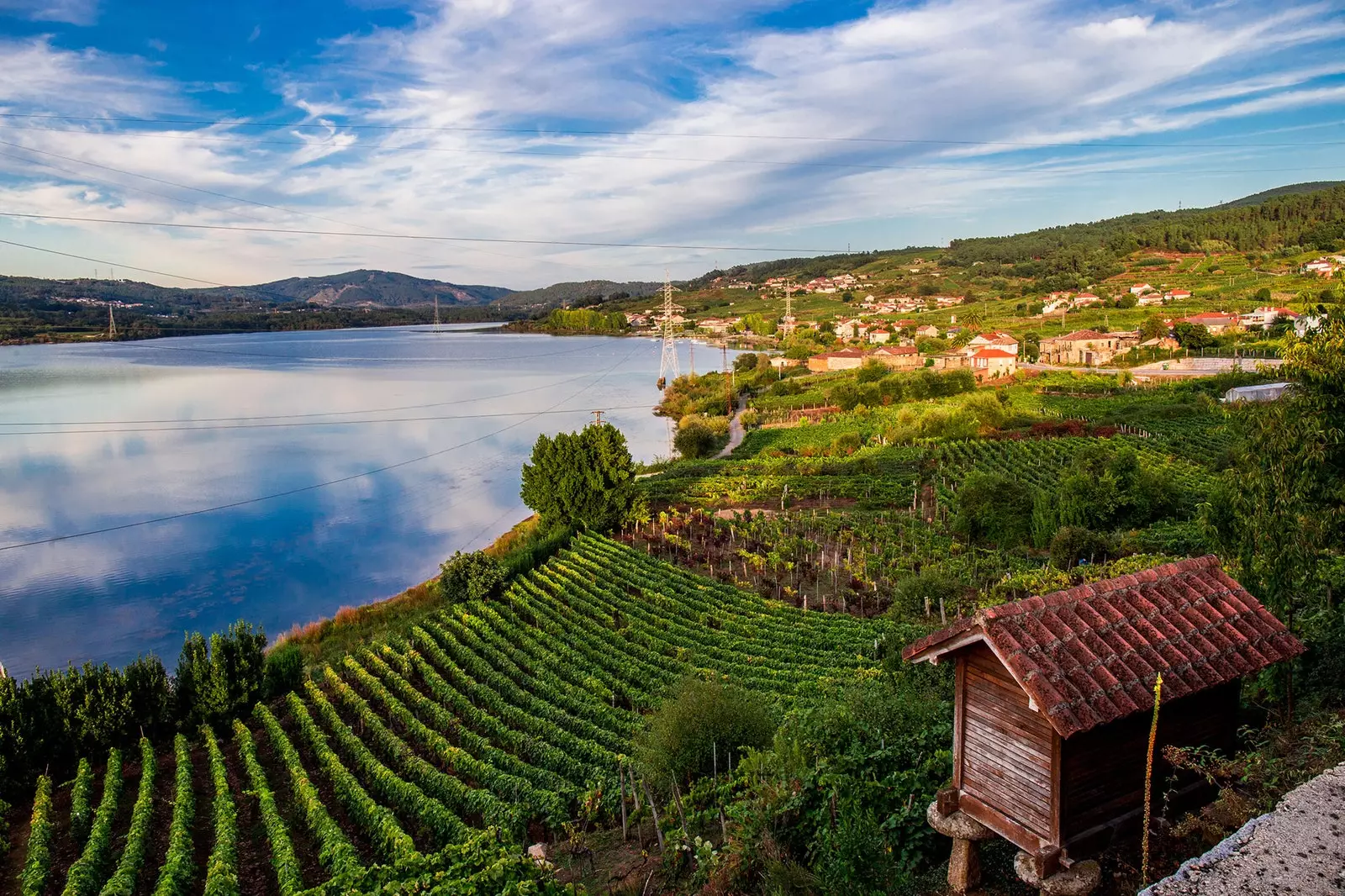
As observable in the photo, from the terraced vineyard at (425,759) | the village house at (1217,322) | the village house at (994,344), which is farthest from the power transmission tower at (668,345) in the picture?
the terraced vineyard at (425,759)

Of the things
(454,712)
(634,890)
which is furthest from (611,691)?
(634,890)

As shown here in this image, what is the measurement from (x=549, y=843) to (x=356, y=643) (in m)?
13.7

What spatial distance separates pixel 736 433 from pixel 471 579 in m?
40.0

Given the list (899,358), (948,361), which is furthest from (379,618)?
(899,358)

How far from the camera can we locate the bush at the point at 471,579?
24.6 m

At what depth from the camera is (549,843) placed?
39.3ft

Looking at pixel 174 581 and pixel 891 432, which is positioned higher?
pixel 891 432

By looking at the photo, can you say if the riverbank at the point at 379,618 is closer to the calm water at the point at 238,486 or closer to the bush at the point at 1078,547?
the calm water at the point at 238,486

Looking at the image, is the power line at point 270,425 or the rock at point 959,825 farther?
the power line at point 270,425

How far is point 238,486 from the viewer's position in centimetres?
4506

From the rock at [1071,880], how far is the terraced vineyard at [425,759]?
5135 mm

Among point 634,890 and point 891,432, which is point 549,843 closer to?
point 634,890

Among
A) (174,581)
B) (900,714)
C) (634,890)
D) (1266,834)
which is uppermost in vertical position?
(1266,834)

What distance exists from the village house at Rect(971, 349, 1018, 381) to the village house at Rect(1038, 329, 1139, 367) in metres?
8.93
